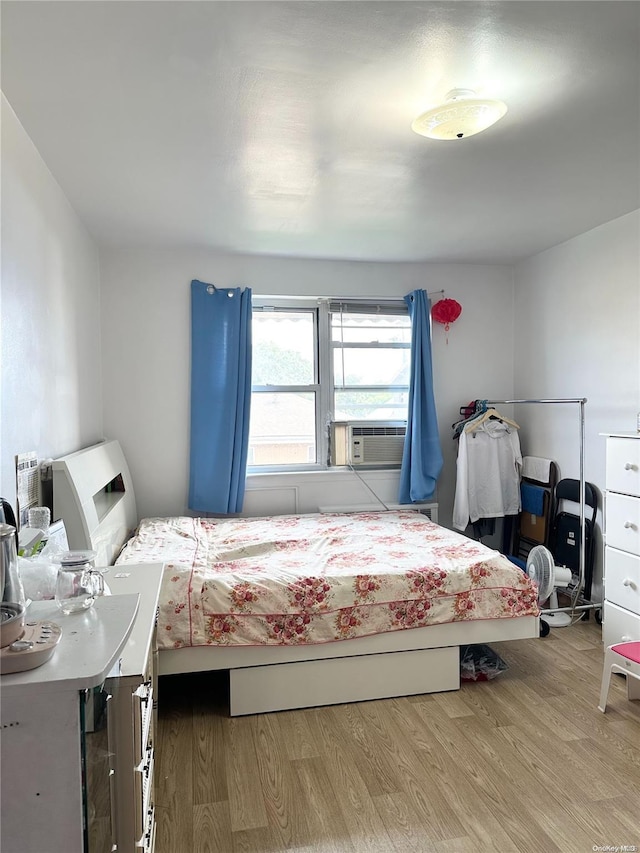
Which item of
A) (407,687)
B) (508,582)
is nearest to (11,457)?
(407,687)

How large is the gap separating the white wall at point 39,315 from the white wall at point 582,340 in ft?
10.7

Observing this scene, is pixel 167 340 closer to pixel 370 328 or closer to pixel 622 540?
pixel 370 328

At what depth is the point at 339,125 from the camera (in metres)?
2.38

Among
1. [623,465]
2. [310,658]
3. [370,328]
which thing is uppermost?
[370,328]

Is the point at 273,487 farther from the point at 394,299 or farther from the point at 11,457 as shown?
the point at 11,457

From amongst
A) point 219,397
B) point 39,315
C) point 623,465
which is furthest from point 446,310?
point 39,315

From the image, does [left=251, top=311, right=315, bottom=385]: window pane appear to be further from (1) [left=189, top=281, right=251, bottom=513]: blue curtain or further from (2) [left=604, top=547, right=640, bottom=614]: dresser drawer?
(2) [left=604, top=547, right=640, bottom=614]: dresser drawer

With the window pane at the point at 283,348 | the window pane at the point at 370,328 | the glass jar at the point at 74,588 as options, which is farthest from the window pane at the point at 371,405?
the glass jar at the point at 74,588

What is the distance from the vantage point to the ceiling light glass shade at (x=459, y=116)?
2.08 meters

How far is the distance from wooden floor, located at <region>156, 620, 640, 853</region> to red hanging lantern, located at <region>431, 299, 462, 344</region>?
2.74 meters

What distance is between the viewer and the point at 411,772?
2.29 metres

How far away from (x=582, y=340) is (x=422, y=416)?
1270 millimetres

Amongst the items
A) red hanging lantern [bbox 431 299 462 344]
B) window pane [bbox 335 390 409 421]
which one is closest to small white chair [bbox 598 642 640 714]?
window pane [bbox 335 390 409 421]

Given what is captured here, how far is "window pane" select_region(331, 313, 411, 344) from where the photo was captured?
4738 mm
